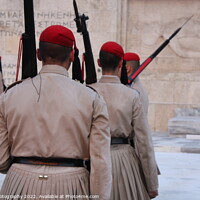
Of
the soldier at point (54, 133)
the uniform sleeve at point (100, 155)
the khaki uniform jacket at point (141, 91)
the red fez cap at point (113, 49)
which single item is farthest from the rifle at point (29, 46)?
the khaki uniform jacket at point (141, 91)

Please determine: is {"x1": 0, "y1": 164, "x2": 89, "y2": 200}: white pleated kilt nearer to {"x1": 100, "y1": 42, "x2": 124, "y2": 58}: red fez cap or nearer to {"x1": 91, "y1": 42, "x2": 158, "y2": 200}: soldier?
{"x1": 91, "y1": 42, "x2": 158, "y2": 200}: soldier

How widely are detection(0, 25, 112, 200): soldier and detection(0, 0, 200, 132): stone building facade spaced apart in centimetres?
853

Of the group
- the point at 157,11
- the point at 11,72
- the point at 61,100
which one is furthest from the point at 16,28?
the point at 61,100

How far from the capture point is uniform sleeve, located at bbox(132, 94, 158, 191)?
281 cm

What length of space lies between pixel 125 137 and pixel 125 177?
0.22m

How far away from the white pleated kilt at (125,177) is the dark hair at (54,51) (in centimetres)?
93

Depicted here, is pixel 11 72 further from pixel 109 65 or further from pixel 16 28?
pixel 109 65

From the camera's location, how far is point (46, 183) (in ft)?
6.52

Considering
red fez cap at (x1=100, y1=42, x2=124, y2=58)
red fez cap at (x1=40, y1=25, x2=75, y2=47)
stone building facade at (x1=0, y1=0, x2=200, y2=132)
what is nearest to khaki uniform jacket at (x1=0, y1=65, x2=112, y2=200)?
red fez cap at (x1=40, y1=25, x2=75, y2=47)

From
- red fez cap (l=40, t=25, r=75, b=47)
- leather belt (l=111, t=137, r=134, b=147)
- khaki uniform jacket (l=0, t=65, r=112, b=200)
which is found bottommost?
leather belt (l=111, t=137, r=134, b=147)

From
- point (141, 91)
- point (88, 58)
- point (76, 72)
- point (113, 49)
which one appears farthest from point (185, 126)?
point (76, 72)

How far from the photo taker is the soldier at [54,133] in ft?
6.58

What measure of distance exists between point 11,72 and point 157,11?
10.8 feet

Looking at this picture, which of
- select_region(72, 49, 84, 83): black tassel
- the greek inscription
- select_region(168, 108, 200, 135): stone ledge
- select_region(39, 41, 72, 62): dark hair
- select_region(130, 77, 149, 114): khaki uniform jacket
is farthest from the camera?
the greek inscription
